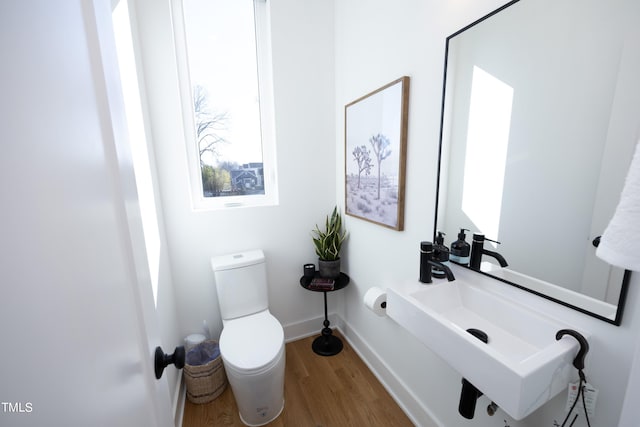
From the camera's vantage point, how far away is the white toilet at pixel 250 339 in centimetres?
135

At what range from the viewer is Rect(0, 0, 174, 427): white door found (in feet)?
0.87

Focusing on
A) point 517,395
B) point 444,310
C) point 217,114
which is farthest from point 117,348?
point 217,114

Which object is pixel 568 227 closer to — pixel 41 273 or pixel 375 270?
pixel 375 270

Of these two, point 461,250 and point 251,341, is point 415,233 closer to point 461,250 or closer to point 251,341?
point 461,250

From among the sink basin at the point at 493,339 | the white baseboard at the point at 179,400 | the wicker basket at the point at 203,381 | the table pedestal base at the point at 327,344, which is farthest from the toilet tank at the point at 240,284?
the sink basin at the point at 493,339

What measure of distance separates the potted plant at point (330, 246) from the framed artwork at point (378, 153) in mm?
232

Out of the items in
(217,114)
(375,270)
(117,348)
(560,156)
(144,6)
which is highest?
(144,6)

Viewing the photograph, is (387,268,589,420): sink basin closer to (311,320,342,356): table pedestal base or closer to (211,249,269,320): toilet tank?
(211,249,269,320): toilet tank

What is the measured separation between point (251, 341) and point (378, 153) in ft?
4.43

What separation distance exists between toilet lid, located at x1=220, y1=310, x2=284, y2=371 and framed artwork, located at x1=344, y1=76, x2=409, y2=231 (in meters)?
0.94

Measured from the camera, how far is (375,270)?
5.72 feet

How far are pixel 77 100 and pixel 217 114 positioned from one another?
5.29 feet

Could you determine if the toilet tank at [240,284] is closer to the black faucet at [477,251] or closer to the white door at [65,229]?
the white door at [65,229]

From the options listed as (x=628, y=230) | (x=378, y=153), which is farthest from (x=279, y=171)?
(x=628, y=230)
